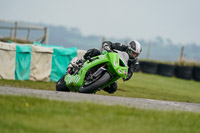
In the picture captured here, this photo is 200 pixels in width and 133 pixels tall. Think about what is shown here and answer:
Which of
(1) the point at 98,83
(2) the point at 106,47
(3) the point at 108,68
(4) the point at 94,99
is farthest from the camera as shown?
(2) the point at 106,47

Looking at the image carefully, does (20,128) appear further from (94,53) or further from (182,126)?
(94,53)

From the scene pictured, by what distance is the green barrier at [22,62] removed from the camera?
14.4m

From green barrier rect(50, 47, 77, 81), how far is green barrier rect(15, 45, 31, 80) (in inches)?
38.8

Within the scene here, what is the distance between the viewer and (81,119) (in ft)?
16.8

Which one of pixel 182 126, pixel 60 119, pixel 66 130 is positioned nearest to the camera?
pixel 66 130

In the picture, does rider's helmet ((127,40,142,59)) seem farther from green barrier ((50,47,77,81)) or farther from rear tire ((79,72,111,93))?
green barrier ((50,47,77,81))

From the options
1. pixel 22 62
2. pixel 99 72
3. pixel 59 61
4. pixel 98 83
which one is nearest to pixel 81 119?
pixel 98 83

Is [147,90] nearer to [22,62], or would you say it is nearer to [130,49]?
[22,62]

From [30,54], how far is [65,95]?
25.2 feet

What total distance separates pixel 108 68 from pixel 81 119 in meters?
3.88

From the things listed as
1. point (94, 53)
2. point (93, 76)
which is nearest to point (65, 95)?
point (93, 76)

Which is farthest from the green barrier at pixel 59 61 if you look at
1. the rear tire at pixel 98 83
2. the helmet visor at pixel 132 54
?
the rear tire at pixel 98 83

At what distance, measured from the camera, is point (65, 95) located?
292 inches

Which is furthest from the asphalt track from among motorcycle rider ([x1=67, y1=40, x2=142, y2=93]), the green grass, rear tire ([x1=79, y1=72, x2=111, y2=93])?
motorcycle rider ([x1=67, y1=40, x2=142, y2=93])
